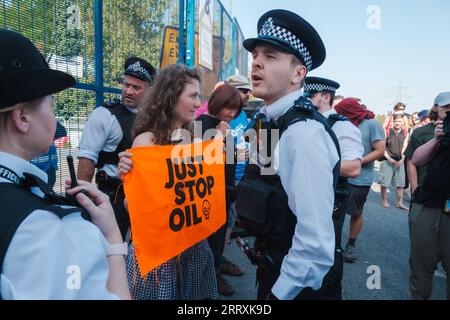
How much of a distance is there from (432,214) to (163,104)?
2.40m

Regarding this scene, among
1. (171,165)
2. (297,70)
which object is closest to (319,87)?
(297,70)

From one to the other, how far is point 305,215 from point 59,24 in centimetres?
236

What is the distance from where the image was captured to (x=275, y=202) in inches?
57.5

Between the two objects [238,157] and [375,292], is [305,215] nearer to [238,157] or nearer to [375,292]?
[238,157]

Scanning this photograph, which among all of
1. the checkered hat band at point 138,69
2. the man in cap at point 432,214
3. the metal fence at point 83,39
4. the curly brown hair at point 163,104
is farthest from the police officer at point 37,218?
the man in cap at point 432,214

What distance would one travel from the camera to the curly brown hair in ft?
6.50

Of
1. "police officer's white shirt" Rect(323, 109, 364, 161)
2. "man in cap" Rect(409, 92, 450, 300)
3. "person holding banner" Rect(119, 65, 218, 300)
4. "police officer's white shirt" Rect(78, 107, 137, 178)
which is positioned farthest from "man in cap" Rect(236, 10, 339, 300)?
"man in cap" Rect(409, 92, 450, 300)

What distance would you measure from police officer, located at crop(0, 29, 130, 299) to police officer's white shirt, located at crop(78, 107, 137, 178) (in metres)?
1.60

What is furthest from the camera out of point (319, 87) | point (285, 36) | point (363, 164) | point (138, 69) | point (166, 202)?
point (363, 164)

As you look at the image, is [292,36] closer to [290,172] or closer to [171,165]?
[290,172]

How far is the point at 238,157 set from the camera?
3.65 meters

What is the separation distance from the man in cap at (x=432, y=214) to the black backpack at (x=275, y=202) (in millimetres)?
1553

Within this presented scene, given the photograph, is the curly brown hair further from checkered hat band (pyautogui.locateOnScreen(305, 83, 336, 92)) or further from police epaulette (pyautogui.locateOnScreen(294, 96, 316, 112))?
checkered hat band (pyautogui.locateOnScreen(305, 83, 336, 92))

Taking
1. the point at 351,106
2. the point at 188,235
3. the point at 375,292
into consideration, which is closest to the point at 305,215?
the point at 188,235
